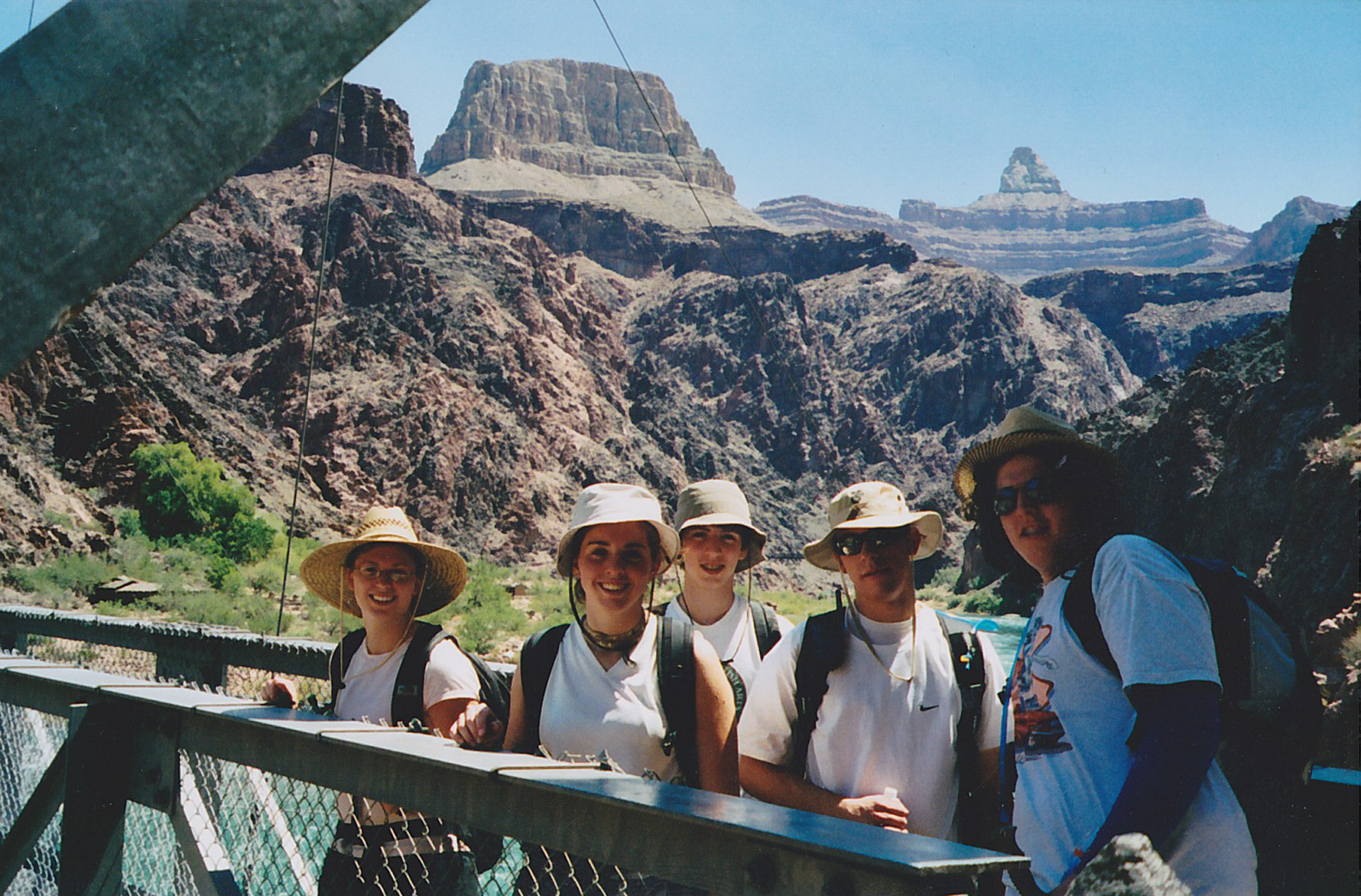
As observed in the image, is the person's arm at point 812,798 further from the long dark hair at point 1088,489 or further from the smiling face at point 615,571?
the long dark hair at point 1088,489

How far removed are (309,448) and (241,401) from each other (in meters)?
4.88

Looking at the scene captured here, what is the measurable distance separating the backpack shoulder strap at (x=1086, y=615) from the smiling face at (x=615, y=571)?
42.0 inches

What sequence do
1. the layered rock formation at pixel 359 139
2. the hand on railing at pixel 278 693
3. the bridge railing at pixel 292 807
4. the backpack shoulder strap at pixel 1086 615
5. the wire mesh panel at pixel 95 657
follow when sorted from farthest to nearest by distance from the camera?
the layered rock formation at pixel 359 139, the wire mesh panel at pixel 95 657, the hand on railing at pixel 278 693, the backpack shoulder strap at pixel 1086 615, the bridge railing at pixel 292 807

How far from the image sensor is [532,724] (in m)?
2.50

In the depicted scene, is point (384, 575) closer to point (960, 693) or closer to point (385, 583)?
point (385, 583)

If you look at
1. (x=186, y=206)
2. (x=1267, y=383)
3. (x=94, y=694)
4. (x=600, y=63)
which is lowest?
(x=1267, y=383)

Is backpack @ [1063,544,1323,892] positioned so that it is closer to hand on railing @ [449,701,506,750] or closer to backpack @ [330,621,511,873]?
hand on railing @ [449,701,506,750]

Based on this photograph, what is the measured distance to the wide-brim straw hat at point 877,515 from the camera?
2.56 m

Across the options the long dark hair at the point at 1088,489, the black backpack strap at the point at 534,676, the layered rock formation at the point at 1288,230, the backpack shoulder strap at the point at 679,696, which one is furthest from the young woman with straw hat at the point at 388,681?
the layered rock formation at the point at 1288,230

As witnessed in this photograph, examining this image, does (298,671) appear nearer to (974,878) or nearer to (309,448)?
(974,878)

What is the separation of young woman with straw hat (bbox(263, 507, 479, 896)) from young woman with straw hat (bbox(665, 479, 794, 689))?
2.80ft

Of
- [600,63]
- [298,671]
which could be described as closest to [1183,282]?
[600,63]

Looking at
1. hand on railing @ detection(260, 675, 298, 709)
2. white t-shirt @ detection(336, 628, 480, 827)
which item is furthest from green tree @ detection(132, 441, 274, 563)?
hand on railing @ detection(260, 675, 298, 709)

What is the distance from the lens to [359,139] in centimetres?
8919
